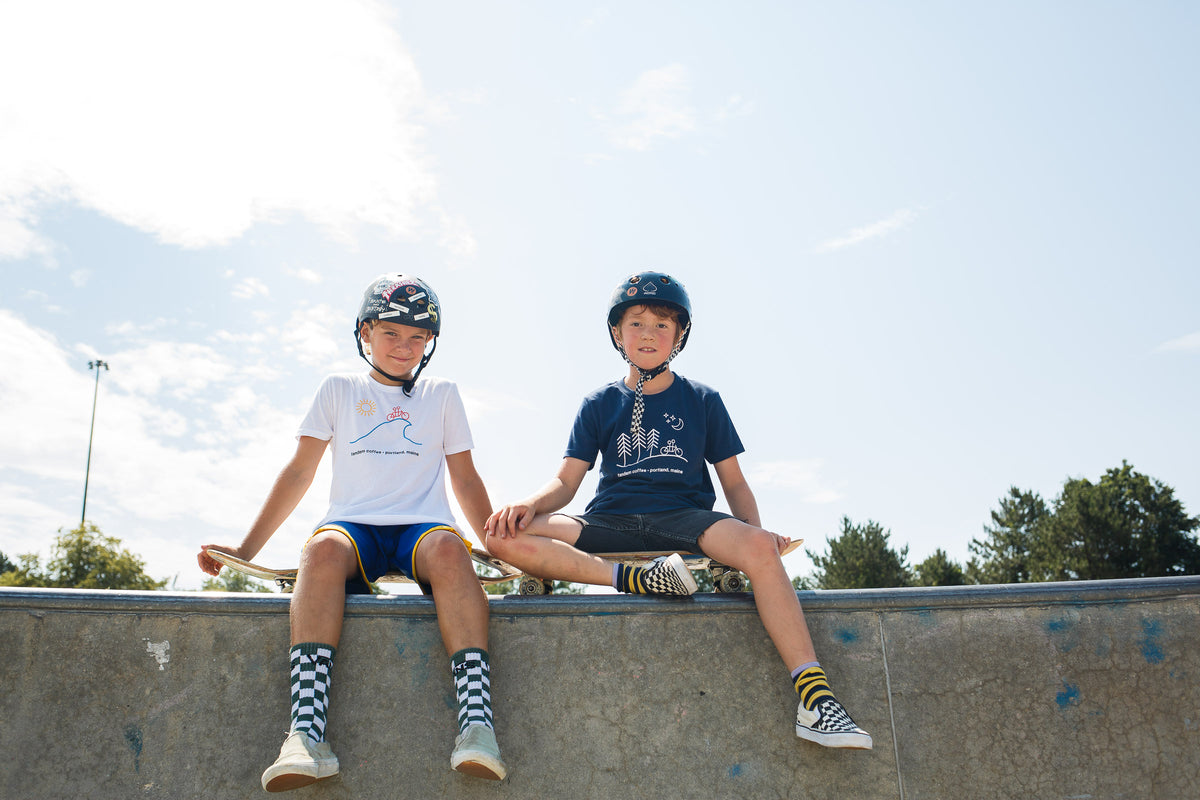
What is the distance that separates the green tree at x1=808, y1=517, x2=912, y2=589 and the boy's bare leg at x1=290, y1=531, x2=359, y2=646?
37.4 meters

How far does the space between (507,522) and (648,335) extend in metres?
1.33

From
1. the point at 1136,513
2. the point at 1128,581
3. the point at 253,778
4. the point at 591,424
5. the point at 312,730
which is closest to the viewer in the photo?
the point at 312,730

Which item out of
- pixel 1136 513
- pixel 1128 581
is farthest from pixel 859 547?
pixel 1128 581

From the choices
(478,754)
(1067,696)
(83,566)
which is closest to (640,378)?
(478,754)

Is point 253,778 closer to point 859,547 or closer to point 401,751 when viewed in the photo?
point 401,751

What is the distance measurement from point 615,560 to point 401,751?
4.15 feet

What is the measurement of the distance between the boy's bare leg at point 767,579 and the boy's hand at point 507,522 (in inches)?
33.8

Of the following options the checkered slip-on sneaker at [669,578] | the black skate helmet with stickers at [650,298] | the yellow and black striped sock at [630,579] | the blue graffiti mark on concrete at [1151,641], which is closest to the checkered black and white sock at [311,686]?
the yellow and black striped sock at [630,579]

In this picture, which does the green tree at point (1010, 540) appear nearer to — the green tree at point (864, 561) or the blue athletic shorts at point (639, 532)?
the green tree at point (864, 561)

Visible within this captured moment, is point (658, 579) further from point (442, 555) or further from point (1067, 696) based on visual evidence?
point (1067, 696)

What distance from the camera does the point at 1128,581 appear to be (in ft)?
11.0

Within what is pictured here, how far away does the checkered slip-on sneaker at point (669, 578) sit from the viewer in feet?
10.7

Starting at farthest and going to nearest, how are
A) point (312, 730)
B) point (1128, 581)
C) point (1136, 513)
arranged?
point (1136, 513) → point (1128, 581) → point (312, 730)

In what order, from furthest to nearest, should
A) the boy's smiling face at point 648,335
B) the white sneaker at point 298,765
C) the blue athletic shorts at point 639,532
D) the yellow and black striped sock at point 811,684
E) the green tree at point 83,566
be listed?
the green tree at point 83,566
the boy's smiling face at point 648,335
the blue athletic shorts at point 639,532
the yellow and black striped sock at point 811,684
the white sneaker at point 298,765
